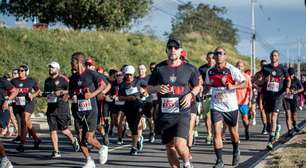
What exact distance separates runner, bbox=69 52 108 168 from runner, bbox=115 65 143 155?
2374mm

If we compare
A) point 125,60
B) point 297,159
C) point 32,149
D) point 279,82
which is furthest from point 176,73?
point 125,60

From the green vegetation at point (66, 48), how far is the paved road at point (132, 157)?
16.0 m

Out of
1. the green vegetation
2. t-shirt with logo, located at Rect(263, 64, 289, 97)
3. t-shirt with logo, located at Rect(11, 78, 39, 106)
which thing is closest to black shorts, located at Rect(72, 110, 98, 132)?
t-shirt with logo, located at Rect(11, 78, 39, 106)

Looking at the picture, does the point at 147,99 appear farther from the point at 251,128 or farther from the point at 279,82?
the point at 251,128

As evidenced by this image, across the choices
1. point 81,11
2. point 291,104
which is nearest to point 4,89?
point 291,104

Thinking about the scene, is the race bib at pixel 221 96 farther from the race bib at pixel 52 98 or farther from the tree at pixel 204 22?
the tree at pixel 204 22

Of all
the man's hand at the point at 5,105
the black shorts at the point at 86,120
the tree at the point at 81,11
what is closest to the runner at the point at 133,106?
the black shorts at the point at 86,120

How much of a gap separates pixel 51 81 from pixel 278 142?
560 cm

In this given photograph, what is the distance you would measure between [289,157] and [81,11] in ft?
104

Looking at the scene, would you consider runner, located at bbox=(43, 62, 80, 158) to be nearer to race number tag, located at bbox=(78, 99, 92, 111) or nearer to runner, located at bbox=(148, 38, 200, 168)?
race number tag, located at bbox=(78, 99, 92, 111)

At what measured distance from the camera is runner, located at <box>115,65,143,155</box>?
44.1 feet

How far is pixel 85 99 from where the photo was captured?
1100 centimetres

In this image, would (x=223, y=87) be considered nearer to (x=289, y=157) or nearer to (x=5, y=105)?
(x=289, y=157)

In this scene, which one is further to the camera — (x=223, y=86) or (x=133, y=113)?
(x=133, y=113)
